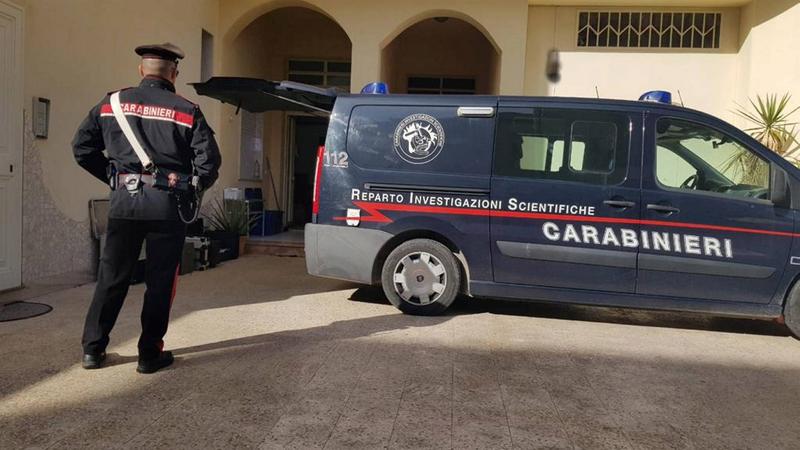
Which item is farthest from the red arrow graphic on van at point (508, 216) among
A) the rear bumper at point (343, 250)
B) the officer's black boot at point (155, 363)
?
the officer's black boot at point (155, 363)

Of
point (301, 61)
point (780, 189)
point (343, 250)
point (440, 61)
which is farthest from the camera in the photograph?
point (440, 61)

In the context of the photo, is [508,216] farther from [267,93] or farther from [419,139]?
[267,93]

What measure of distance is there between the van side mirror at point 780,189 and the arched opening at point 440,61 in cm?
689

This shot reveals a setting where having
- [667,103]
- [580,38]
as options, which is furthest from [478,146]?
[580,38]

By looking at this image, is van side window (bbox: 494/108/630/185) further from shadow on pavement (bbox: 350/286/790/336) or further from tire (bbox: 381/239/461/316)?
shadow on pavement (bbox: 350/286/790/336)

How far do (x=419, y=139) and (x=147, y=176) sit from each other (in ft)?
8.09

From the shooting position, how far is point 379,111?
5270mm

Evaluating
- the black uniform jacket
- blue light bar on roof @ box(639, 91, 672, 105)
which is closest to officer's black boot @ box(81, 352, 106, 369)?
the black uniform jacket

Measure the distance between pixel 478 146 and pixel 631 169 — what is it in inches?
50.0

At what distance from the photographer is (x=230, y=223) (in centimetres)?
840

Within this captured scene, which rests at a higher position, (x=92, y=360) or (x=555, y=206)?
(x=555, y=206)

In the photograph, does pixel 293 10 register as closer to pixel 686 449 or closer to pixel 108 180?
pixel 108 180

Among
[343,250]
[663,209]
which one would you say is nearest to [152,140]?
[343,250]

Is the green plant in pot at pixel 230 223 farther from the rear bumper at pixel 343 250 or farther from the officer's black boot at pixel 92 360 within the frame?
the officer's black boot at pixel 92 360
